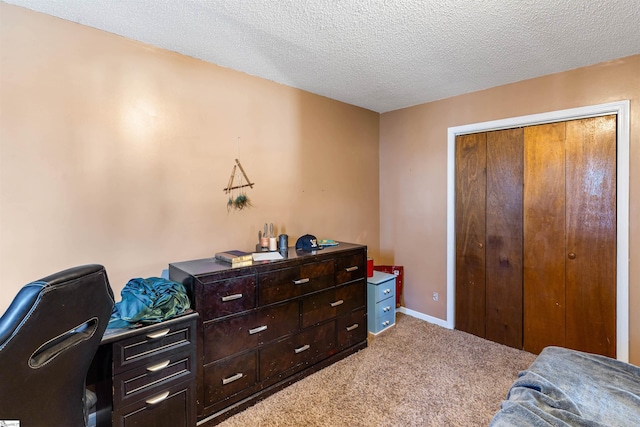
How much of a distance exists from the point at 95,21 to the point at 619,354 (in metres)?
4.59

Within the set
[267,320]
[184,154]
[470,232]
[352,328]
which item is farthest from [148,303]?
[470,232]

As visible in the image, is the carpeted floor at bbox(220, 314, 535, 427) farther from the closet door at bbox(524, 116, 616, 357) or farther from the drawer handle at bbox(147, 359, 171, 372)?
the drawer handle at bbox(147, 359, 171, 372)

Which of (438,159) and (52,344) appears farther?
(438,159)

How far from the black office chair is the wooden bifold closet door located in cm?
331

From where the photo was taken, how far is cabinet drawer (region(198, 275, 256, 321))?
6.58ft

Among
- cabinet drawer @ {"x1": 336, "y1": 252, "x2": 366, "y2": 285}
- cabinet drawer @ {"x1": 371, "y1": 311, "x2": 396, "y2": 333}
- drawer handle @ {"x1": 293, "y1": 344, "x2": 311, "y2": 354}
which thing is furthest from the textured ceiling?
cabinet drawer @ {"x1": 371, "y1": 311, "x2": 396, "y2": 333}

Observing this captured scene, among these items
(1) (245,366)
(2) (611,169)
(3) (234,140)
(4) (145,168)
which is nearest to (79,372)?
(1) (245,366)

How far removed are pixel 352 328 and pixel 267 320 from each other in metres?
0.97

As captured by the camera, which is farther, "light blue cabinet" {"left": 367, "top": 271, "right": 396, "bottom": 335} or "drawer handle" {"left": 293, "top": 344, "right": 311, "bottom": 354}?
"light blue cabinet" {"left": 367, "top": 271, "right": 396, "bottom": 335}

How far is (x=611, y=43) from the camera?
2238 mm

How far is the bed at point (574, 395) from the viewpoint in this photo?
1154 mm

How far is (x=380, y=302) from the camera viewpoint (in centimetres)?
336

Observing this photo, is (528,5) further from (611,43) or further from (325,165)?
(325,165)

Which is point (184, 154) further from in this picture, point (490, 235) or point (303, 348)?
point (490, 235)
